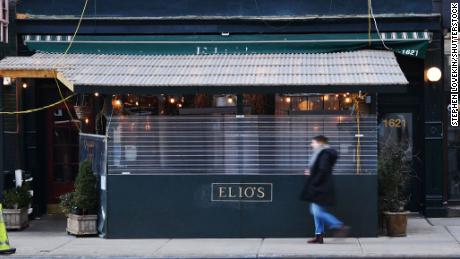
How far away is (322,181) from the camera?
38.4 feet

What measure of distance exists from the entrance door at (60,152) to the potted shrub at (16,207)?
1.82 meters

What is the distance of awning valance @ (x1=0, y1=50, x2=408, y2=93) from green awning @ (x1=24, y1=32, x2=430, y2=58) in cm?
30

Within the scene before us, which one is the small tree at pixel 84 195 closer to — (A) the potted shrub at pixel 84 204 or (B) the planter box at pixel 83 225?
(A) the potted shrub at pixel 84 204

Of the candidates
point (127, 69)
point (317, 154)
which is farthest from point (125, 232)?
point (317, 154)

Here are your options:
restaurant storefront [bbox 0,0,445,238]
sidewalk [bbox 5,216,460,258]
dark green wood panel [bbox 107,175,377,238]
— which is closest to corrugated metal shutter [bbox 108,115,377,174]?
→ restaurant storefront [bbox 0,0,445,238]

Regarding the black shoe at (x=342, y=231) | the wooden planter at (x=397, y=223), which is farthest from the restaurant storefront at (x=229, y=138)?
the black shoe at (x=342, y=231)

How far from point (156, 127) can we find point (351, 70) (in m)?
3.69

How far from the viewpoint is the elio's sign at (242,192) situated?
12.9 meters

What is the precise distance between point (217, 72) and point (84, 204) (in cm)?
347

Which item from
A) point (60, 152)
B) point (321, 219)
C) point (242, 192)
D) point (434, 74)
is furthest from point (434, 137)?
point (60, 152)

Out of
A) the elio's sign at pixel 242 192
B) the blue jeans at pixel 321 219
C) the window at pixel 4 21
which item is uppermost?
the window at pixel 4 21

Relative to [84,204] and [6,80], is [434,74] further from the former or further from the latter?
[6,80]

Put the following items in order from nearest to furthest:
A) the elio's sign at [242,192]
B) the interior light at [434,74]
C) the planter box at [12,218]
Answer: the elio's sign at [242,192] < the planter box at [12,218] < the interior light at [434,74]

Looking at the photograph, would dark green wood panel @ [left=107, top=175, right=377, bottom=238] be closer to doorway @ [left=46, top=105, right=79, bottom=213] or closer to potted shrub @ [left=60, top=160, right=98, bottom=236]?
potted shrub @ [left=60, top=160, right=98, bottom=236]
